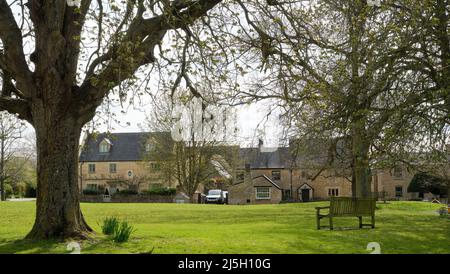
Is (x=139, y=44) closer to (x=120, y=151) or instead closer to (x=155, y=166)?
(x=155, y=166)

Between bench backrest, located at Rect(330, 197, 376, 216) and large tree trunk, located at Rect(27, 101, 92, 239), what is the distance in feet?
24.9

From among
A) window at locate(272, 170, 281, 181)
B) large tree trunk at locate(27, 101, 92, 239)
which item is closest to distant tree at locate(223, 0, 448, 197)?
large tree trunk at locate(27, 101, 92, 239)

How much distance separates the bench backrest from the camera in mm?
17125

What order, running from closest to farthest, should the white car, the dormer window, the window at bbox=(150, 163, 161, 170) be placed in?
1. the window at bbox=(150, 163, 161, 170)
2. the white car
3. the dormer window

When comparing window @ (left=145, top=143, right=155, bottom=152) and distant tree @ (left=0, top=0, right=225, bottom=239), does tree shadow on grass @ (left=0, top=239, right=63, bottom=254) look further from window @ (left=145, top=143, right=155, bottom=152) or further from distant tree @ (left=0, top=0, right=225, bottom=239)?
window @ (left=145, top=143, right=155, bottom=152)

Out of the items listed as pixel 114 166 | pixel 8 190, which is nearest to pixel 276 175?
pixel 114 166

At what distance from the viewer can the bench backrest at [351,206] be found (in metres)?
17.1

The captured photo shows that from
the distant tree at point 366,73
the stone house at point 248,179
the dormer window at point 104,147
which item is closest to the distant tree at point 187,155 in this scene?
the stone house at point 248,179

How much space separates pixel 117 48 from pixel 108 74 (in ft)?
3.59

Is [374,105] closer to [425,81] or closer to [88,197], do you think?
[425,81]

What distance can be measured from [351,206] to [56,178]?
9.09 m

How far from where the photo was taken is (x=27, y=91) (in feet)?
47.1

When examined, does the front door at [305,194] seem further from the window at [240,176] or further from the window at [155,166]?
the window at [155,166]

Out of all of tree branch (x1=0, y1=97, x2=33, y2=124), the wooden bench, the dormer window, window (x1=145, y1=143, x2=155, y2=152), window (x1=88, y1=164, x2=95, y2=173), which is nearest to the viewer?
tree branch (x1=0, y1=97, x2=33, y2=124)
